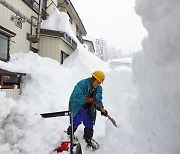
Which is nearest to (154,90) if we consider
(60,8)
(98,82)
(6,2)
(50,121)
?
(98,82)

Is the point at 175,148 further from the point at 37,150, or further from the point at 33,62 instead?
the point at 33,62

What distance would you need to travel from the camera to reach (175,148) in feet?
11.7

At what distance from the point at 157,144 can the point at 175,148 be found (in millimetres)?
458

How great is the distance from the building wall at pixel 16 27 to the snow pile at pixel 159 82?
6519 mm

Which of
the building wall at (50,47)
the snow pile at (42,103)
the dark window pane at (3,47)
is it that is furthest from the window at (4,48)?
the building wall at (50,47)

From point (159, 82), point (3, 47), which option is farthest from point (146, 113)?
point (3, 47)

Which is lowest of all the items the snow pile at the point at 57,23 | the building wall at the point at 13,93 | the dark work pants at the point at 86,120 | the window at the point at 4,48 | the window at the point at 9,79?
the dark work pants at the point at 86,120

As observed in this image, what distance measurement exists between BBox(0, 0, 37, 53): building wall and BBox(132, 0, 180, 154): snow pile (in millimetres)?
6519

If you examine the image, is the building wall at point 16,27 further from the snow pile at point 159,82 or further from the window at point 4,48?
the snow pile at point 159,82

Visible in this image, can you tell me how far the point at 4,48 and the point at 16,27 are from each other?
9.18ft

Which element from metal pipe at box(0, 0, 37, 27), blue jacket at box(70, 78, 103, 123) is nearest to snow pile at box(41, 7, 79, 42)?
metal pipe at box(0, 0, 37, 27)

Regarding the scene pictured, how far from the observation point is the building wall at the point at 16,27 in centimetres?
929

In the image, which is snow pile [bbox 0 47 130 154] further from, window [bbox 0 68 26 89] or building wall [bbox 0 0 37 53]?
building wall [bbox 0 0 37 53]

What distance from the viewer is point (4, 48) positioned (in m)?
7.99
